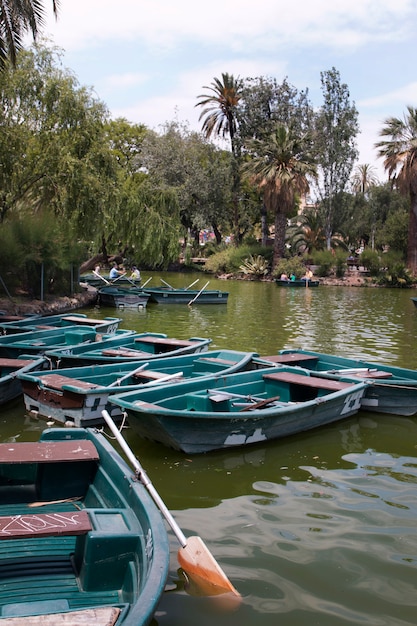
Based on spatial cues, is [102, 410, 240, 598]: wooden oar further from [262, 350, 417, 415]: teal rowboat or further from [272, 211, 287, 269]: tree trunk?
[272, 211, 287, 269]: tree trunk

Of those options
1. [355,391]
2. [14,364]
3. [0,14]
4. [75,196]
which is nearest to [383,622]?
[355,391]

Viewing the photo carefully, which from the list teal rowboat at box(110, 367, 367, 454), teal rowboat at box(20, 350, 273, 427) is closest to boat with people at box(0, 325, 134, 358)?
teal rowboat at box(20, 350, 273, 427)

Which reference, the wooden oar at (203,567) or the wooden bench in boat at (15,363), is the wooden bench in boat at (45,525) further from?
the wooden bench in boat at (15,363)

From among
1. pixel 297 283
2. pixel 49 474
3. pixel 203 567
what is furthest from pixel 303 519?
pixel 297 283

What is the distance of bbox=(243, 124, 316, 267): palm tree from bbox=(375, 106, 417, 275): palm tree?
19.0ft

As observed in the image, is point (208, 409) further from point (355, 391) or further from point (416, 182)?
point (416, 182)

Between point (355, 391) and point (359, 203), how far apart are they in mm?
52474

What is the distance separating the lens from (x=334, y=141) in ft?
178

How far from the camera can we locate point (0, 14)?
1617 cm

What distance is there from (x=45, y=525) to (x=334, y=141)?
178 ft

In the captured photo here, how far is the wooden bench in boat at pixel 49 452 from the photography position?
5.23 m

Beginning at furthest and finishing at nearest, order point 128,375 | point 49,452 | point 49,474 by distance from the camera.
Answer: point 128,375 → point 49,474 → point 49,452

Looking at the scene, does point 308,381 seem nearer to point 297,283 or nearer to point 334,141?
point 297,283

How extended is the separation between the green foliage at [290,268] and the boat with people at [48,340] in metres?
34.5
